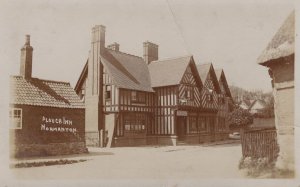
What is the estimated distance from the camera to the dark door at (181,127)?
90.3ft

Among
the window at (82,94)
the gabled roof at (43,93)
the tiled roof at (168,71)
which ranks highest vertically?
the tiled roof at (168,71)

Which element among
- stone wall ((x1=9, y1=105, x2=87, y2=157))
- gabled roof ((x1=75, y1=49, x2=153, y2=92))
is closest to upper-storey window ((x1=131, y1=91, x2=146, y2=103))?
gabled roof ((x1=75, y1=49, x2=153, y2=92))

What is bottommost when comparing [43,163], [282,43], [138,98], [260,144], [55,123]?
[43,163]

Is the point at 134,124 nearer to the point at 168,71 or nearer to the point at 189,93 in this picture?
the point at 168,71

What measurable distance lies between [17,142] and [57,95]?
145 inches

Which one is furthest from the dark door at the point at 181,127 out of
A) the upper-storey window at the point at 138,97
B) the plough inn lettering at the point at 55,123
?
the plough inn lettering at the point at 55,123

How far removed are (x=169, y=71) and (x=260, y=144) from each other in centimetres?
1562

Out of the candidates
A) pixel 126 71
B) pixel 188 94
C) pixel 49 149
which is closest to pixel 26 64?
pixel 49 149

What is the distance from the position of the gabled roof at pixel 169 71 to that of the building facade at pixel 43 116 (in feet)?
31.0

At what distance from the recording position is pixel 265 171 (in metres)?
11.3

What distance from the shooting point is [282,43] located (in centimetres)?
1123

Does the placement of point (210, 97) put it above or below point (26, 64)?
below

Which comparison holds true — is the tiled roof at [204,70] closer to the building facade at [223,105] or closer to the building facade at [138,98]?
the building facade at [138,98]

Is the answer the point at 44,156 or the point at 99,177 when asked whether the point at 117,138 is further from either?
the point at 99,177
